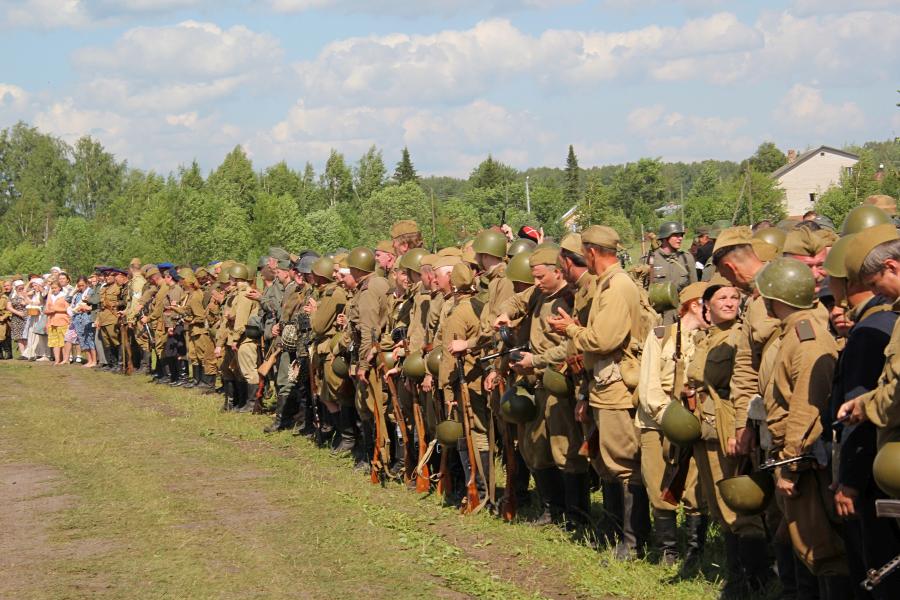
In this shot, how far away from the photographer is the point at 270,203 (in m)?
74.2

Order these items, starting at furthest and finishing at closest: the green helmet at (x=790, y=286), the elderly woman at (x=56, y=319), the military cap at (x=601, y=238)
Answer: the elderly woman at (x=56, y=319) → the military cap at (x=601, y=238) → the green helmet at (x=790, y=286)

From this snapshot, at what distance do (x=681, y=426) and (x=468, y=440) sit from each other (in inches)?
133

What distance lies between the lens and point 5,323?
92.9 feet

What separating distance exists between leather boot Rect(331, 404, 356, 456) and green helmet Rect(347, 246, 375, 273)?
1.70 metres

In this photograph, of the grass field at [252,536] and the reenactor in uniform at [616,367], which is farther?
the reenactor in uniform at [616,367]

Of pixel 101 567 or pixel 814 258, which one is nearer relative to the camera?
pixel 814 258

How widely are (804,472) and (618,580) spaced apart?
203 cm

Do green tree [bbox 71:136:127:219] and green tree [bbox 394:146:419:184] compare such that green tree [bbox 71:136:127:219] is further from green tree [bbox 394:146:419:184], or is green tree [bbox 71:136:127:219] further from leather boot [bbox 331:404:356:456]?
leather boot [bbox 331:404:356:456]

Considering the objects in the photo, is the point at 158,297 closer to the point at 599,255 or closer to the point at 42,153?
the point at 599,255

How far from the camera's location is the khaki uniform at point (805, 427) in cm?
545

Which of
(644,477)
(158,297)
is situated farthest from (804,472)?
(158,297)

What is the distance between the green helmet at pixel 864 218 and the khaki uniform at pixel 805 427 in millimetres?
1943

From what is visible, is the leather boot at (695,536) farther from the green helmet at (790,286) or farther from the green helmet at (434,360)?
the green helmet at (434,360)

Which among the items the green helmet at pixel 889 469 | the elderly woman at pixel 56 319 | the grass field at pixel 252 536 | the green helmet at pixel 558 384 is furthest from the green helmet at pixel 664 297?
the elderly woman at pixel 56 319
